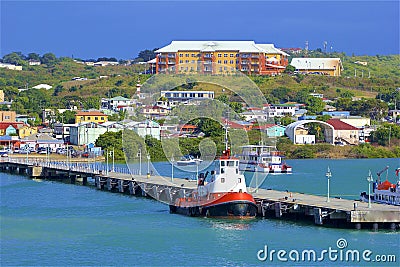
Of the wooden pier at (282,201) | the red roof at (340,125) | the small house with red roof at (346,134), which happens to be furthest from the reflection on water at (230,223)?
the red roof at (340,125)

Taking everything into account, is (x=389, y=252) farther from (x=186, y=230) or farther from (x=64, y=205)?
(x=64, y=205)

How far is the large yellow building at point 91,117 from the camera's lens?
7856 cm

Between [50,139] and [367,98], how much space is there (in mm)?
28762

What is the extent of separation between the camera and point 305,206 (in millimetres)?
34500

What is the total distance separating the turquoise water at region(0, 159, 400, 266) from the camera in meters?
29.4

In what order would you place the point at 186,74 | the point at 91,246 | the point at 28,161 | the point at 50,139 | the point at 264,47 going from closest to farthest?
the point at 91,246
the point at 186,74
the point at 28,161
the point at 50,139
the point at 264,47

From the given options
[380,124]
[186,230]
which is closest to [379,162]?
[380,124]

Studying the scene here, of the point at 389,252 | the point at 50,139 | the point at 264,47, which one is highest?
the point at 264,47

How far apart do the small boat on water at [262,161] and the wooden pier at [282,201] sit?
25.4 feet

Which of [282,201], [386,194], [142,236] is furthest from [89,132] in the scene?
[142,236]

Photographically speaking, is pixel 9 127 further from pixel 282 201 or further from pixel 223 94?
pixel 282 201

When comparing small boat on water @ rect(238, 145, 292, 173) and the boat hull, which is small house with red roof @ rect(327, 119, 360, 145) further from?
the boat hull

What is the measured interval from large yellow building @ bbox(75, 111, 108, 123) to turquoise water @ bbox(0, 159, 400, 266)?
3522 cm

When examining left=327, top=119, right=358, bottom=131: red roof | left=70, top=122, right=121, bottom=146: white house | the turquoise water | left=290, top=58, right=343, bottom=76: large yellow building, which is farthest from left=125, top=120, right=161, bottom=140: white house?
left=290, top=58, right=343, bottom=76: large yellow building
